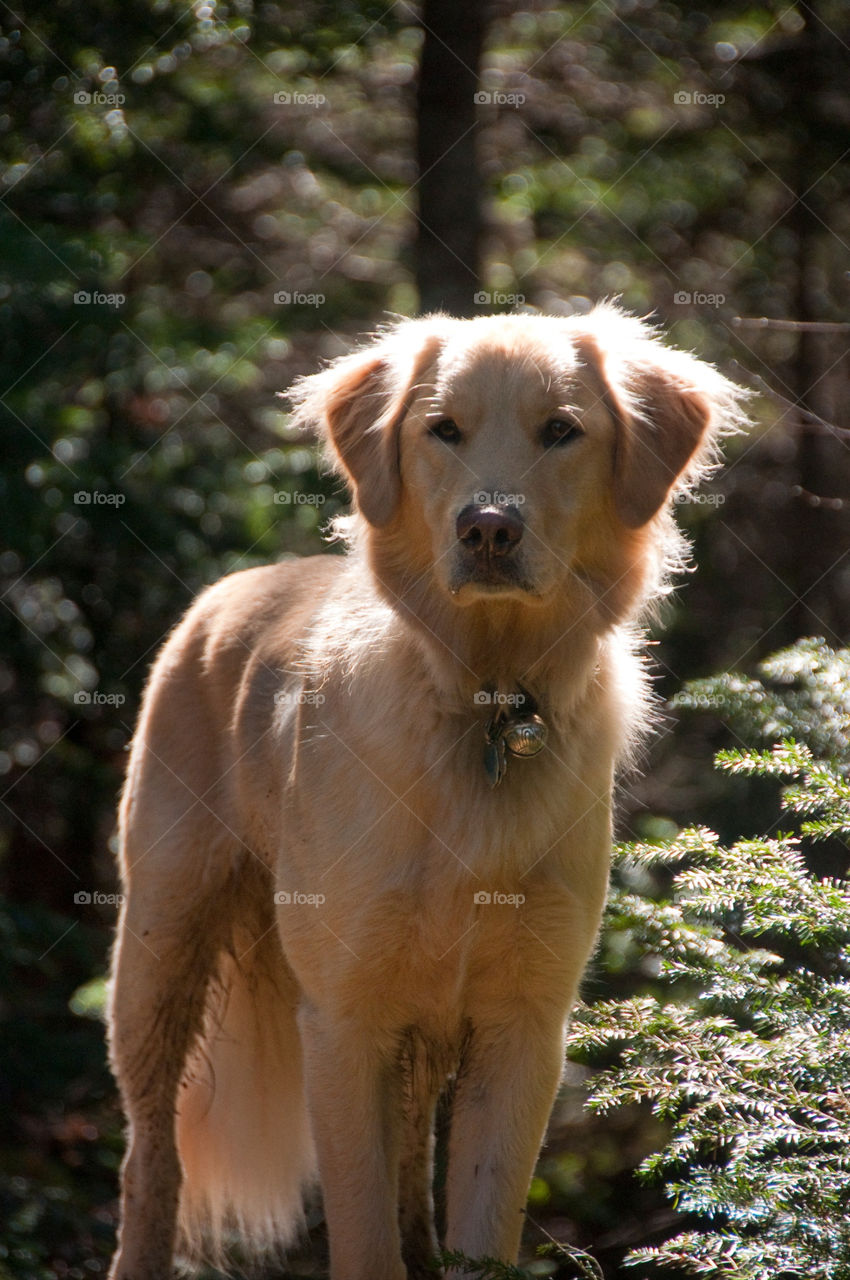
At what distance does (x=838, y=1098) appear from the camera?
2.51m

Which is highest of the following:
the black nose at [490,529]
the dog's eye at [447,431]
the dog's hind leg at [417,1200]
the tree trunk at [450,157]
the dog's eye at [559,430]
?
the tree trunk at [450,157]

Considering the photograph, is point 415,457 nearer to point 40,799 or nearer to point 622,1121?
point 622,1121

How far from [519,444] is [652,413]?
0.50 metres

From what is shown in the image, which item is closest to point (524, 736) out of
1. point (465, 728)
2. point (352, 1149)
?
point (465, 728)

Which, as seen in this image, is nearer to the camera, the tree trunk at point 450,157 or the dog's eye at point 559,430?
the dog's eye at point 559,430

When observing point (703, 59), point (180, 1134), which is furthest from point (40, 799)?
point (703, 59)

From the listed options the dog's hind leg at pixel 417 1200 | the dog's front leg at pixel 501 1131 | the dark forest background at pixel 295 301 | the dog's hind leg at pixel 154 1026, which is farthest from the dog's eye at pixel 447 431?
the dog's hind leg at pixel 417 1200

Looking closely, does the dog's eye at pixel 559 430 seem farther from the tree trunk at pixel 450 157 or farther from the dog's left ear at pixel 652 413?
the tree trunk at pixel 450 157

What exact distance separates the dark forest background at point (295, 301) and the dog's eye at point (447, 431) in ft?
3.04

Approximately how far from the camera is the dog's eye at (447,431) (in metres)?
3.33

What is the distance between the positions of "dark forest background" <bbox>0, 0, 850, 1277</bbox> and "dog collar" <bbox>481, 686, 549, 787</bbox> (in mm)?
1156

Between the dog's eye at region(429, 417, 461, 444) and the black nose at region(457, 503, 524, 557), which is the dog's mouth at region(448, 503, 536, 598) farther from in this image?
the dog's eye at region(429, 417, 461, 444)

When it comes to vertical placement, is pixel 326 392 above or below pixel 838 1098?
above

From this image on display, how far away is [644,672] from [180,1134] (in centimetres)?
213
